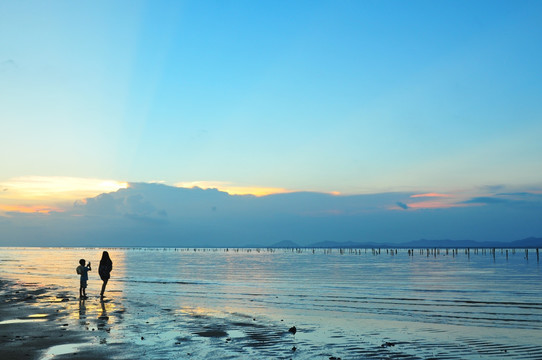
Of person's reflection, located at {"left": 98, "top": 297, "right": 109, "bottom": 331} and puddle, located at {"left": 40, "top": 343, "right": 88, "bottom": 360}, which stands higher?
puddle, located at {"left": 40, "top": 343, "right": 88, "bottom": 360}

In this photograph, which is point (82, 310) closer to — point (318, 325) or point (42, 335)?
point (42, 335)

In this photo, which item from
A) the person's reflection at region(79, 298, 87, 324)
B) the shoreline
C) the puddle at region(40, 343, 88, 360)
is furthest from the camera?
the person's reflection at region(79, 298, 87, 324)

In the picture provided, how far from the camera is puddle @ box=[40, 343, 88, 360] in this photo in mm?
12141

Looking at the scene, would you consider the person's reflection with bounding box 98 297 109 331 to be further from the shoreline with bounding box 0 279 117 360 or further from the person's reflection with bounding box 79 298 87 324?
the shoreline with bounding box 0 279 117 360

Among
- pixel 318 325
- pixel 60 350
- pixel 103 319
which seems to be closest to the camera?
pixel 60 350

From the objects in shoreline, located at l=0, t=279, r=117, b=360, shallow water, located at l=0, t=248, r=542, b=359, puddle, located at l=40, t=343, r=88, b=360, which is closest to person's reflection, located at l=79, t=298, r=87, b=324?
shallow water, located at l=0, t=248, r=542, b=359

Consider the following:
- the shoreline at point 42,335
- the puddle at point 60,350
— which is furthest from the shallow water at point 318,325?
the puddle at point 60,350

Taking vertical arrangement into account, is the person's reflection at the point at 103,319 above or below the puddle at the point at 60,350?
below

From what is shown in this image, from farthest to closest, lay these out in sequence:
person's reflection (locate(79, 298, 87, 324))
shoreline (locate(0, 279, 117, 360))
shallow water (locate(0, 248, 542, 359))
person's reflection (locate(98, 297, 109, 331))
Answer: person's reflection (locate(79, 298, 87, 324))
person's reflection (locate(98, 297, 109, 331))
shallow water (locate(0, 248, 542, 359))
shoreline (locate(0, 279, 117, 360))

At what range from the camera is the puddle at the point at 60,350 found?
1214 centimetres

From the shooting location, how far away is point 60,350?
12742mm

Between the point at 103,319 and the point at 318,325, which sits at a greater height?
the point at 103,319

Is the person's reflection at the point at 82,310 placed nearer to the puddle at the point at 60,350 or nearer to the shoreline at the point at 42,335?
the shoreline at the point at 42,335

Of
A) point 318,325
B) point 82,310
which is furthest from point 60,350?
point 318,325
